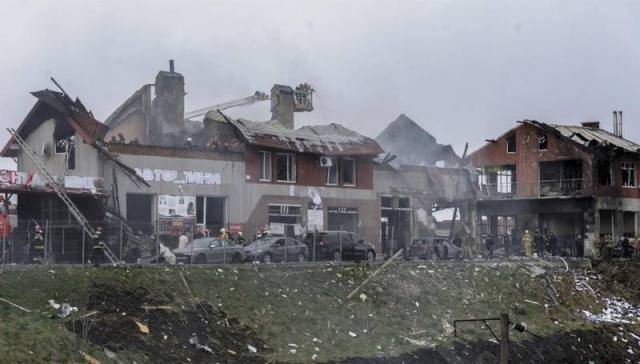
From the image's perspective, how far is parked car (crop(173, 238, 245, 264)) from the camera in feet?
127

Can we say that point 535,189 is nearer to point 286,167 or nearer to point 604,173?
point 604,173

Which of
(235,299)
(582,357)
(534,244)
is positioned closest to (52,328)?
(235,299)

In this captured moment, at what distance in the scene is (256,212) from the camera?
5453 cm

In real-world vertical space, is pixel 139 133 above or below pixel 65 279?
above

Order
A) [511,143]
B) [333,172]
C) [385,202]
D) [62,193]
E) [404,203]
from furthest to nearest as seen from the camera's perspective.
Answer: [511,143], [404,203], [385,202], [333,172], [62,193]

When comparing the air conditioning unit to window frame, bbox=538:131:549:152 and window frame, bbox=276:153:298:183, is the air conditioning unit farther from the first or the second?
window frame, bbox=538:131:549:152

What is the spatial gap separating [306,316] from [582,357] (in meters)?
13.9

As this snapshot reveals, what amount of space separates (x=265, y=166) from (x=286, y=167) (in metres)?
1.59

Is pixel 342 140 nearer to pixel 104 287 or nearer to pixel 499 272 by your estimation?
pixel 499 272

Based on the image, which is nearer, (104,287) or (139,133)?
(104,287)

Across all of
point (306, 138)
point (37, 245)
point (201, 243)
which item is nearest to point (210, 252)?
point (201, 243)

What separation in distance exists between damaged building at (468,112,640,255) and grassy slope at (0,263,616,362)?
2901 cm

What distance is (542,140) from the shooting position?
77.3 metres

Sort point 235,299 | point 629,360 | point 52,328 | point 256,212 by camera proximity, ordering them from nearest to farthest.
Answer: point 52,328
point 235,299
point 629,360
point 256,212
